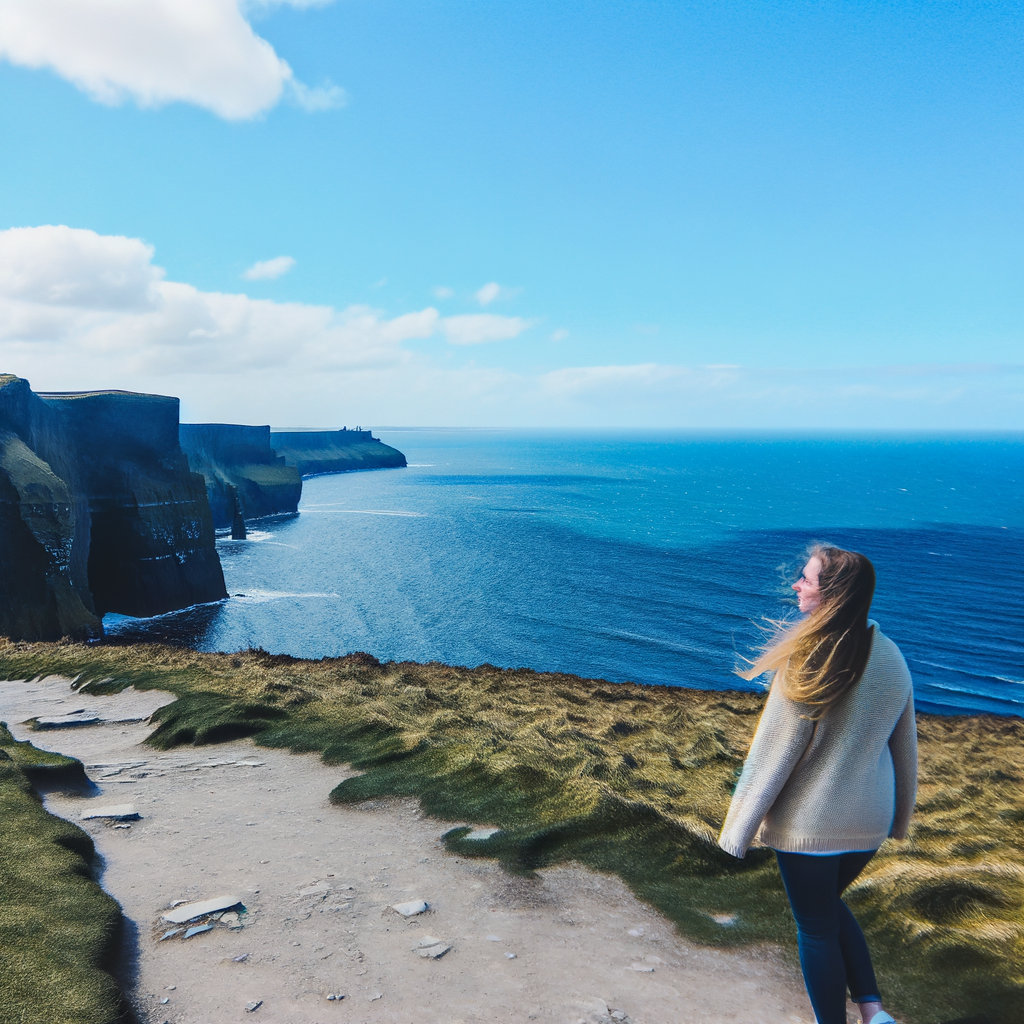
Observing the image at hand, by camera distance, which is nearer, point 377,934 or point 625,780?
point 377,934

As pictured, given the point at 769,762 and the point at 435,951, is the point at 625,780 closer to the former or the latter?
the point at 435,951

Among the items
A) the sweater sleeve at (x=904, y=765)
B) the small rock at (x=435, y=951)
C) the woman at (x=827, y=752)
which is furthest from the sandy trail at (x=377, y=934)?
the sweater sleeve at (x=904, y=765)

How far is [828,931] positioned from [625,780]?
7.83 m

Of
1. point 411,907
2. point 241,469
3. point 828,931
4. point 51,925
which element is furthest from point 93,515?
point 241,469

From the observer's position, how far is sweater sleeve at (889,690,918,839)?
4250mm

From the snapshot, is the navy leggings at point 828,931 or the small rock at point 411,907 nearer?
the navy leggings at point 828,931

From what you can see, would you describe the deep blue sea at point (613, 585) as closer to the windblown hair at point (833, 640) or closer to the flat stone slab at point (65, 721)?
the flat stone slab at point (65, 721)

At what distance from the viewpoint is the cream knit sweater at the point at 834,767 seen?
13.4ft

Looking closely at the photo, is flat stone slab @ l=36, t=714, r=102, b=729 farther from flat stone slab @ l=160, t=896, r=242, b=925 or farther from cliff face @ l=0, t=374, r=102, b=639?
cliff face @ l=0, t=374, r=102, b=639

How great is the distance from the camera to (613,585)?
55750 mm

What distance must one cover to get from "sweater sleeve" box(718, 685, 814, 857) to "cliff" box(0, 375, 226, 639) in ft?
140

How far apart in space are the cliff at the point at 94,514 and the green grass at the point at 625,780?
17262 mm

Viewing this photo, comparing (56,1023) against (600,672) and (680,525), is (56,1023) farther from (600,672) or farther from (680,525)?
(680,525)

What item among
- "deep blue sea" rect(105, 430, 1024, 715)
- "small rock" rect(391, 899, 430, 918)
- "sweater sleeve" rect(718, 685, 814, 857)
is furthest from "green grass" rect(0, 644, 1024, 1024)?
"deep blue sea" rect(105, 430, 1024, 715)
